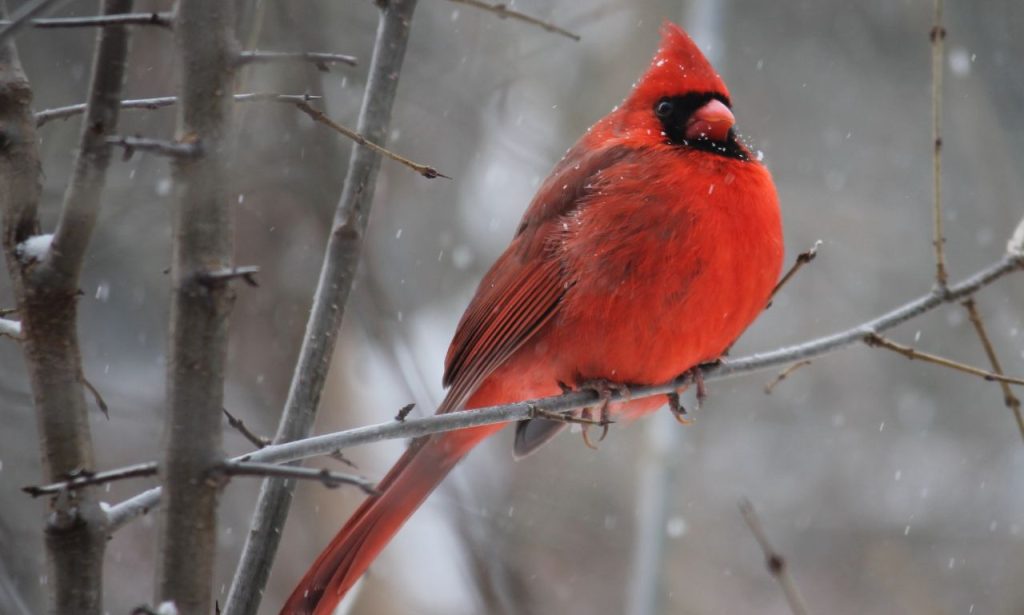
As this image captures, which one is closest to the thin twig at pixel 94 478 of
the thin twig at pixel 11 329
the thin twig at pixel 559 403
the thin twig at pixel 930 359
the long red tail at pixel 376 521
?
the thin twig at pixel 559 403

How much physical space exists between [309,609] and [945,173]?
5.78m

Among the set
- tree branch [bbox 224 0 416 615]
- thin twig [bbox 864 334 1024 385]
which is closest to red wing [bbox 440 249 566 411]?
tree branch [bbox 224 0 416 615]

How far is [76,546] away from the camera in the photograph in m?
1.32

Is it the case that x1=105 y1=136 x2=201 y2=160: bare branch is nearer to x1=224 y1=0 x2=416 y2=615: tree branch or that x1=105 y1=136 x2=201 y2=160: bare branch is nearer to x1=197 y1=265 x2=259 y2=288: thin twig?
x1=197 y1=265 x2=259 y2=288: thin twig

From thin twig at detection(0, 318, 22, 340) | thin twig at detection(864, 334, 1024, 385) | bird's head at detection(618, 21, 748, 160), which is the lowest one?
thin twig at detection(864, 334, 1024, 385)

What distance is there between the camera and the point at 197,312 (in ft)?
4.02

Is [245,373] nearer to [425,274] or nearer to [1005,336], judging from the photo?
[425,274]

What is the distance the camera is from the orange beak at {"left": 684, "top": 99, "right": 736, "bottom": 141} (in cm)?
274

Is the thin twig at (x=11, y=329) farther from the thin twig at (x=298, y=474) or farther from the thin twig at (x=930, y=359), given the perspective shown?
the thin twig at (x=930, y=359)

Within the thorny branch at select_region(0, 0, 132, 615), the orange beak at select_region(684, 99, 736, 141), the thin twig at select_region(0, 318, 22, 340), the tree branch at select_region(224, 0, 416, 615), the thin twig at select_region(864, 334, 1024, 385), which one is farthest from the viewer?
the orange beak at select_region(684, 99, 736, 141)

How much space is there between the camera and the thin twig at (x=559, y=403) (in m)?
1.55

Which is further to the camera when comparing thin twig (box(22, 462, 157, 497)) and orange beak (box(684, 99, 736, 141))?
orange beak (box(684, 99, 736, 141))

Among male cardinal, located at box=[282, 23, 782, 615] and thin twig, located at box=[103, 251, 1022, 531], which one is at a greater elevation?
male cardinal, located at box=[282, 23, 782, 615]

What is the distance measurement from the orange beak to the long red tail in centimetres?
92
